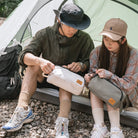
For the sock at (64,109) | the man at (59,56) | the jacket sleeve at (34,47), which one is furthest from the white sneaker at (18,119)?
the jacket sleeve at (34,47)

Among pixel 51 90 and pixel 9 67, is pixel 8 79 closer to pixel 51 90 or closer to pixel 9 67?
pixel 9 67

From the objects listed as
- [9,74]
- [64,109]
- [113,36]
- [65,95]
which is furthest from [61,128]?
[9,74]

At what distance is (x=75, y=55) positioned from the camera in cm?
203

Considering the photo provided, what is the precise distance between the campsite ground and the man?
7 centimetres

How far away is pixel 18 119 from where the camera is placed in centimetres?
175

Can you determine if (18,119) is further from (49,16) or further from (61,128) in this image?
(49,16)

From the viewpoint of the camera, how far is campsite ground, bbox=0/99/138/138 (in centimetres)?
179

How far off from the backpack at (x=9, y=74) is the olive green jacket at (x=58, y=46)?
1.25 feet

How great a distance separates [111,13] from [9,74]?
1.31 meters

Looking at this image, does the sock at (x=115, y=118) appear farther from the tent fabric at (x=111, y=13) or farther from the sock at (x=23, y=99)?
the tent fabric at (x=111, y=13)

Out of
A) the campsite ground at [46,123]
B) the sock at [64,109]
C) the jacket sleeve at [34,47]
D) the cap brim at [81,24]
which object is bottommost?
the campsite ground at [46,123]

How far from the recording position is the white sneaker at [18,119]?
1701 mm

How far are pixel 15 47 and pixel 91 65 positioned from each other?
86 cm

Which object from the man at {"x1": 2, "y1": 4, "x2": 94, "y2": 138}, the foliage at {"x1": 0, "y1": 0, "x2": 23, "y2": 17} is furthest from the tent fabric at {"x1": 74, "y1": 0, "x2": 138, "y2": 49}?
the foliage at {"x1": 0, "y1": 0, "x2": 23, "y2": 17}
